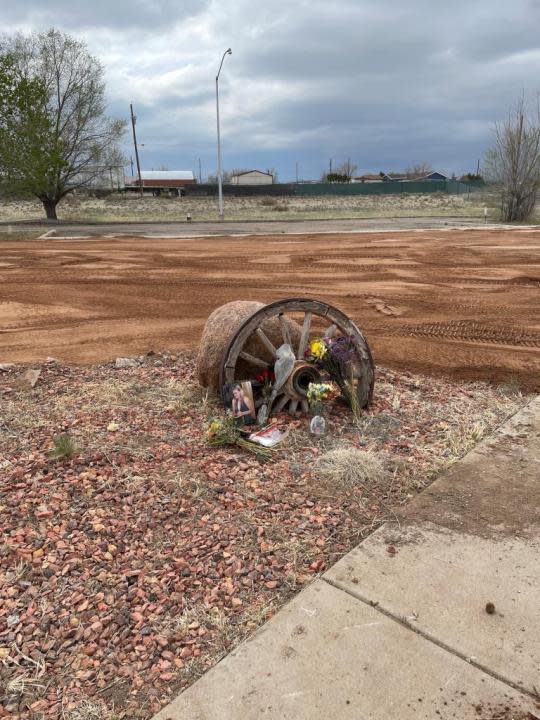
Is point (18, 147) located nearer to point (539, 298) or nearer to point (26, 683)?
point (539, 298)

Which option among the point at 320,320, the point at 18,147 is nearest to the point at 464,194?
the point at 18,147

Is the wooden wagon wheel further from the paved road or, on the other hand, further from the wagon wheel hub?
the paved road

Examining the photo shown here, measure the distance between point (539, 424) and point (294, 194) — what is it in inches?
2263

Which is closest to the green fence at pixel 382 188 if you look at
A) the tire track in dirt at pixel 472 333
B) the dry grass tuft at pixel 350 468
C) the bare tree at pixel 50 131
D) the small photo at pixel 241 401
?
the bare tree at pixel 50 131

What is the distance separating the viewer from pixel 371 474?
4.20 metres

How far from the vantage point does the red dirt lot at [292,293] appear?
8.06 m

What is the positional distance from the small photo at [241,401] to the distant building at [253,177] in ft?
358

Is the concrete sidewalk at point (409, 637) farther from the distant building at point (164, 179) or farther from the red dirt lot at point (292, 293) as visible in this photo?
the distant building at point (164, 179)

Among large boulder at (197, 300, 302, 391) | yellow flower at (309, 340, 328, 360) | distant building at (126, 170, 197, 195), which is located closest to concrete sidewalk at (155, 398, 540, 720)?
yellow flower at (309, 340, 328, 360)

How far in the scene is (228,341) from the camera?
552cm

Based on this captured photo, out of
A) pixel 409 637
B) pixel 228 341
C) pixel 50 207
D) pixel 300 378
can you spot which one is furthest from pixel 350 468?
pixel 50 207

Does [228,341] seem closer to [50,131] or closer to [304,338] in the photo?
[304,338]

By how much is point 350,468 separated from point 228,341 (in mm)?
1871

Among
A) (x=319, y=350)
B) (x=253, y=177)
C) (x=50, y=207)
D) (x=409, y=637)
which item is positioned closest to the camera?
(x=409, y=637)
